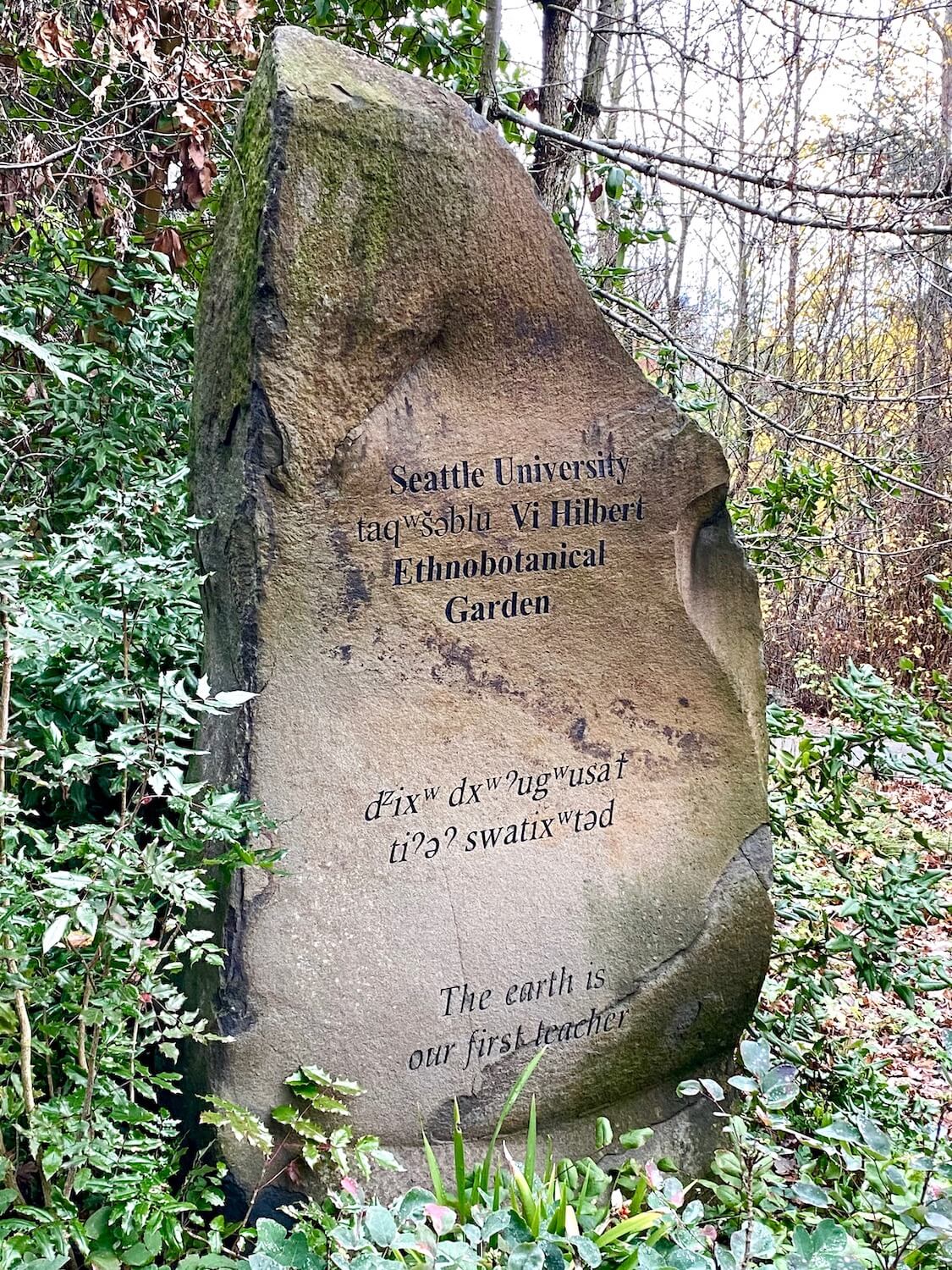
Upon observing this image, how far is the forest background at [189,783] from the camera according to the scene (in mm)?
1568

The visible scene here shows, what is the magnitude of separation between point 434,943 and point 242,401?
3.64 feet

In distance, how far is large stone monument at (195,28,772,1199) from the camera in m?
1.99

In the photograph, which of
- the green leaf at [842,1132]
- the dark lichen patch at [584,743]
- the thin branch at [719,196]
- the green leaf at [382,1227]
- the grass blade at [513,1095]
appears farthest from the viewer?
the thin branch at [719,196]

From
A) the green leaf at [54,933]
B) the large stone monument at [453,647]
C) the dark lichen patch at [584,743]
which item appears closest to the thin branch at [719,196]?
the large stone monument at [453,647]

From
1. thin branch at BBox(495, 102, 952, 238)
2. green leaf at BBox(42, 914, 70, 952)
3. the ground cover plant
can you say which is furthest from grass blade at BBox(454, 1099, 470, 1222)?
thin branch at BBox(495, 102, 952, 238)

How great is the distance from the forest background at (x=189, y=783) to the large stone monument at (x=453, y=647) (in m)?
0.13

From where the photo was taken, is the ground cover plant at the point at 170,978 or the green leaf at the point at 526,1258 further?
the ground cover plant at the point at 170,978

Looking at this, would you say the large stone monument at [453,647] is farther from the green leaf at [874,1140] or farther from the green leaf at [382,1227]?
the green leaf at [874,1140]

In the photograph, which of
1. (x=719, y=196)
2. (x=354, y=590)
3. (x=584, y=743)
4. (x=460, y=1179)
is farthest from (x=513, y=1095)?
(x=719, y=196)

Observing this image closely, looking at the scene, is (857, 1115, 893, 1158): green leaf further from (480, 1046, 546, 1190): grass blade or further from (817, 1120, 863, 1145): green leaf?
(480, 1046, 546, 1190): grass blade

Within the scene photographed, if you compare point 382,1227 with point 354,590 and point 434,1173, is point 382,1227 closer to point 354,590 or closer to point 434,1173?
point 434,1173

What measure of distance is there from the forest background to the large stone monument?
13cm

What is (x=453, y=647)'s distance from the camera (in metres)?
2.21

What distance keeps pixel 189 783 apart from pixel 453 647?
600mm
